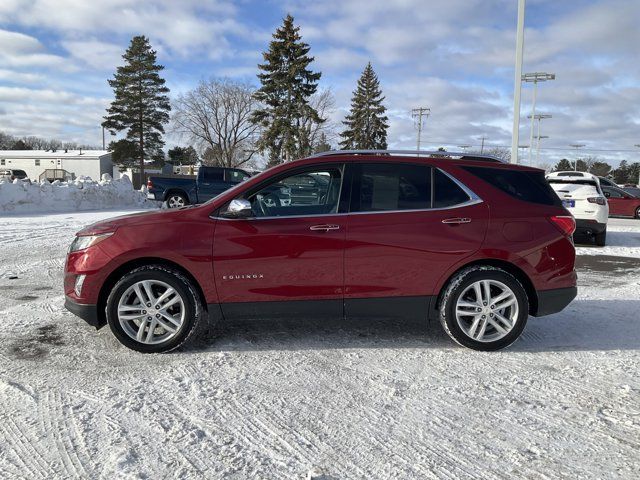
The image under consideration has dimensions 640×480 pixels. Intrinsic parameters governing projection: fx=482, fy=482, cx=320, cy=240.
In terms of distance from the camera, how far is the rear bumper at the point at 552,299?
4.32 meters

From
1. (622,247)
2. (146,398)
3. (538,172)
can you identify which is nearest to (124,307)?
(146,398)

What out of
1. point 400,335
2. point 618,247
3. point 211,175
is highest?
point 211,175

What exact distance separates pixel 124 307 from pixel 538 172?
3.94 m

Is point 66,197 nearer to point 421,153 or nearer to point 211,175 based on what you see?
point 211,175

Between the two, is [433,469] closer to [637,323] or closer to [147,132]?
[637,323]

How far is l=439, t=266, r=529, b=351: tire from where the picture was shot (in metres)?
4.22

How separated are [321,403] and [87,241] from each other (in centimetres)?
246

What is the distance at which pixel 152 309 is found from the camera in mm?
4094

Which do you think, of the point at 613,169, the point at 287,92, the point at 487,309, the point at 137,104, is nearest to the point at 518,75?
the point at 487,309

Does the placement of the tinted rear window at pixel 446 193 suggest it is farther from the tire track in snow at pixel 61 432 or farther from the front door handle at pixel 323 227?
the tire track in snow at pixel 61 432

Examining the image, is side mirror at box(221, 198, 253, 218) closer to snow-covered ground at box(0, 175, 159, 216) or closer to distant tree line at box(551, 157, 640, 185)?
snow-covered ground at box(0, 175, 159, 216)

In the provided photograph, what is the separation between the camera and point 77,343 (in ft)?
14.4

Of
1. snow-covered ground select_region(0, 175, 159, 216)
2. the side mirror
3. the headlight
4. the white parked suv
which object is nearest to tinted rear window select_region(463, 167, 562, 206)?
the side mirror

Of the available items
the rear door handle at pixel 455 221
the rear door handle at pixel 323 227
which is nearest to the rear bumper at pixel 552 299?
the rear door handle at pixel 455 221
